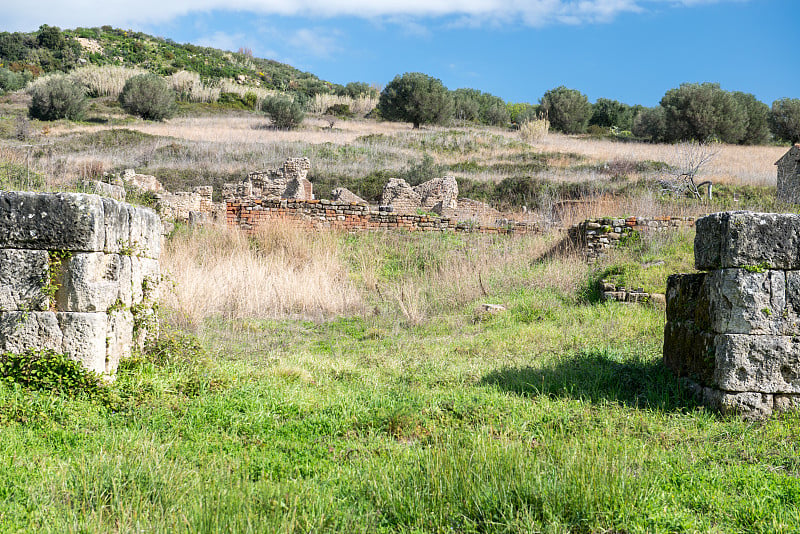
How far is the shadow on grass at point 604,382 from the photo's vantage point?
475 centimetres

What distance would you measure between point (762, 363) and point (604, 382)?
1332 millimetres

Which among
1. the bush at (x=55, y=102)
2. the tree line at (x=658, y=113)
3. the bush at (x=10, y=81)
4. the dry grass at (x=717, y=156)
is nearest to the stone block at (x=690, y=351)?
the dry grass at (x=717, y=156)

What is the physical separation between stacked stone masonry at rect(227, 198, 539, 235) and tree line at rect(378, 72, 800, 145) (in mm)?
27810

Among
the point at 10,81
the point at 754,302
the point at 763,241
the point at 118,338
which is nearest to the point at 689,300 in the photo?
the point at 754,302

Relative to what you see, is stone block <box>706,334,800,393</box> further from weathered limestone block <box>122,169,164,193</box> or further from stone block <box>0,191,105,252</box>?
weathered limestone block <box>122,169,164,193</box>

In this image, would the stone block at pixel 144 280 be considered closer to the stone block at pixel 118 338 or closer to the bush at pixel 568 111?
the stone block at pixel 118 338

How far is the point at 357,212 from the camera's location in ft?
51.2

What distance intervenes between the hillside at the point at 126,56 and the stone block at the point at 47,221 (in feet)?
180

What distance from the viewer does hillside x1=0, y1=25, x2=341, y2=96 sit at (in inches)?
2175

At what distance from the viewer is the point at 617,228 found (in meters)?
12.2

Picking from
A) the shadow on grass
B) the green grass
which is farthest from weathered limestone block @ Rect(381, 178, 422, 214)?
the shadow on grass

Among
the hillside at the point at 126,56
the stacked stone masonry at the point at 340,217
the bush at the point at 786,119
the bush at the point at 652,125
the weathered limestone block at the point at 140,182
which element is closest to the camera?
the stacked stone masonry at the point at 340,217

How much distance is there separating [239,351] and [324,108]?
47.1 m

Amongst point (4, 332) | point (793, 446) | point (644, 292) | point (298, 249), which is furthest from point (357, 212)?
point (793, 446)
